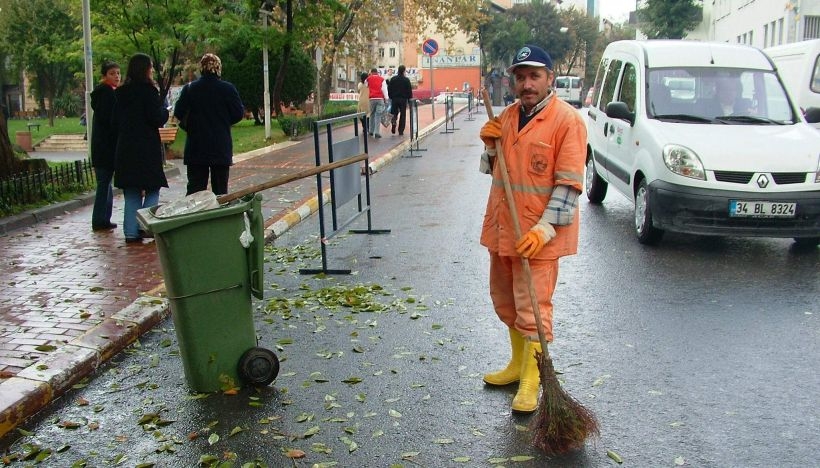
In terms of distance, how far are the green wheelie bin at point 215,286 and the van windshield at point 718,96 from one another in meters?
5.44

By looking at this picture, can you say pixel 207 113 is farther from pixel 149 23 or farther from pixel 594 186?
pixel 149 23

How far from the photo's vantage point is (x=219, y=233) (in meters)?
4.45

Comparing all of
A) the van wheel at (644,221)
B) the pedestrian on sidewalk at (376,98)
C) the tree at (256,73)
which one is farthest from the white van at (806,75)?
the tree at (256,73)

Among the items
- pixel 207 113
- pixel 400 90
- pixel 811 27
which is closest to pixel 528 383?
pixel 207 113

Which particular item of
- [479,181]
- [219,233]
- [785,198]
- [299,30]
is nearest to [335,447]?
[219,233]

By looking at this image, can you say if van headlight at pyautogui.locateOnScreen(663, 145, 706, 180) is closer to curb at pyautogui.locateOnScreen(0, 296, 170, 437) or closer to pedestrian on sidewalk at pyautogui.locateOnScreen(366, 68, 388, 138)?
curb at pyautogui.locateOnScreen(0, 296, 170, 437)

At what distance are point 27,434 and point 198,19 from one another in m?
15.8

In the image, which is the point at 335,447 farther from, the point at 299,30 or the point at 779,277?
the point at 299,30

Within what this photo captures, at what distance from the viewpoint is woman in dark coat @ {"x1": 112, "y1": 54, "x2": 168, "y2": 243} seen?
8.05 m

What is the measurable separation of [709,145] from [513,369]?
13.5 feet

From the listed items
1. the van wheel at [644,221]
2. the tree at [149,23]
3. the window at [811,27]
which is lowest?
the van wheel at [644,221]

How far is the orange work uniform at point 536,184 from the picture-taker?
4172 mm

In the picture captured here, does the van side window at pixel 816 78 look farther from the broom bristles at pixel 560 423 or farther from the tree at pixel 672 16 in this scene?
the tree at pixel 672 16

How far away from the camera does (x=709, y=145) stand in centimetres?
771
